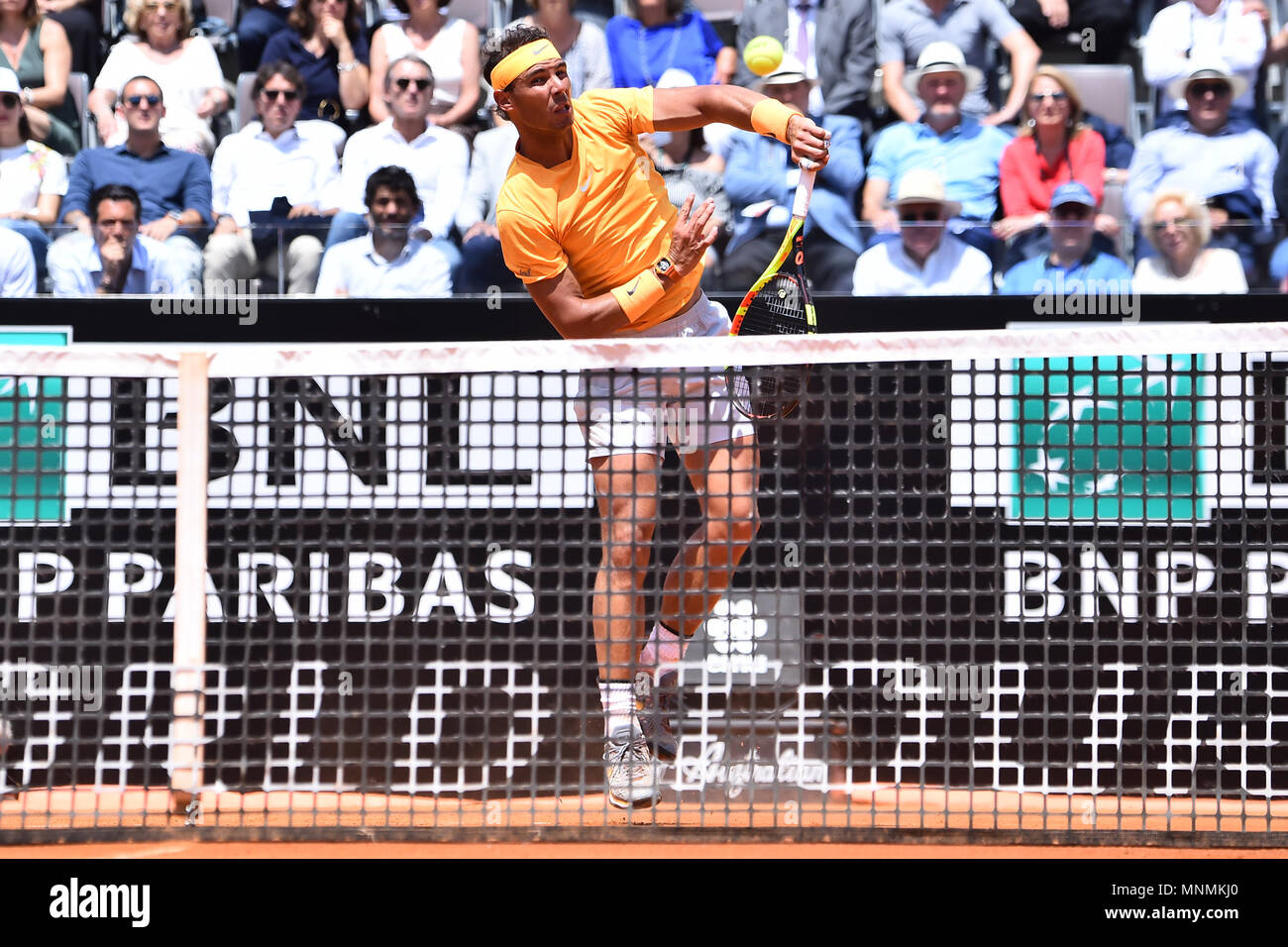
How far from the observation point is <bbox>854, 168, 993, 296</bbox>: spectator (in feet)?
20.0

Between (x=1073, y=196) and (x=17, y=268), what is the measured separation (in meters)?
4.78

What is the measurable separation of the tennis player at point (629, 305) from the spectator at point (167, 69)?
13.5 ft

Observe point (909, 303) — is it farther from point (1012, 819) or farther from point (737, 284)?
point (1012, 819)

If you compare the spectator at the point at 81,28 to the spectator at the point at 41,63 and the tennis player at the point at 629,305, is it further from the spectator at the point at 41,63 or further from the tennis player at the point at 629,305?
the tennis player at the point at 629,305

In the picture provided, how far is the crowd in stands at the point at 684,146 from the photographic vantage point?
6246 millimetres

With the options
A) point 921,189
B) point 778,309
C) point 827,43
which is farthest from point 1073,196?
point 778,309

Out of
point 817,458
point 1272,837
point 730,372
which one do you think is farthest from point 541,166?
point 1272,837

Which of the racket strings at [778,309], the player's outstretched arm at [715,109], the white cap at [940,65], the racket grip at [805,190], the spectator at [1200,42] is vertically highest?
the spectator at [1200,42]

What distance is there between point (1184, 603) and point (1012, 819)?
1677 millimetres

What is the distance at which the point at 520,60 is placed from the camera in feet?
14.1

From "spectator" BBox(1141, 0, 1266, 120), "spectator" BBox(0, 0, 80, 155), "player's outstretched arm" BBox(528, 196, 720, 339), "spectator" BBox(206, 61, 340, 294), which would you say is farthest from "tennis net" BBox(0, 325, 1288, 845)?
"spectator" BBox(0, 0, 80, 155)
